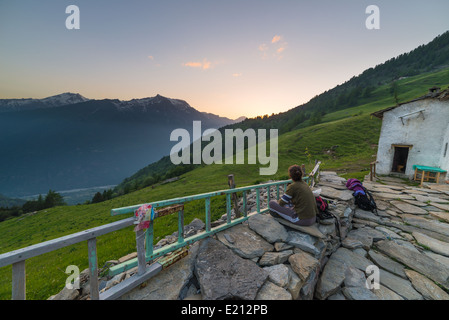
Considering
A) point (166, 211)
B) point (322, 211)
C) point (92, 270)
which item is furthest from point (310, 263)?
point (92, 270)

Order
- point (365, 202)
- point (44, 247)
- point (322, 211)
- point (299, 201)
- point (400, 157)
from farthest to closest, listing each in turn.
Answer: point (400, 157) < point (365, 202) < point (322, 211) < point (299, 201) < point (44, 247)

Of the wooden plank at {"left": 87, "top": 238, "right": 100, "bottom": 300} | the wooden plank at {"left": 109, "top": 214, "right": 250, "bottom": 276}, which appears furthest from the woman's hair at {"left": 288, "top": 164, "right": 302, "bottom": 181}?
the wooden plank at {"left": 87, "top": 238, "right": 100, "bottom": 300}

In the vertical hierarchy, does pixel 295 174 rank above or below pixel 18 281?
above

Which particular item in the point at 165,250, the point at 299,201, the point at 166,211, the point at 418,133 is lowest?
the point at 165,250

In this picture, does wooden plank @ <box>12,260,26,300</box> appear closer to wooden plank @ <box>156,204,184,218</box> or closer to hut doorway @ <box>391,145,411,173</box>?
wooden plank @ <box>156,204,184,218</box>

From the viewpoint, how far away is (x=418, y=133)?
49.7ft

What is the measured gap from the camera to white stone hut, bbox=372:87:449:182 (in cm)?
1400

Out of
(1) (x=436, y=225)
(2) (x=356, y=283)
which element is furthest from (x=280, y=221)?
(1) (x=436, y=225)

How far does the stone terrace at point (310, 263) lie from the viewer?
318 cm

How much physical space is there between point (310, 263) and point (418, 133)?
19.3m

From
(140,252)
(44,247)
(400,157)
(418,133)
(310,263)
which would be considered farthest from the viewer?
(400,157)

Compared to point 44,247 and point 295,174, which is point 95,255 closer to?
point 44,247

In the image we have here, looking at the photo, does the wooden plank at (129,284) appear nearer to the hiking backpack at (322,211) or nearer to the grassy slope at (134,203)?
the hiking backpack at (322,211)
